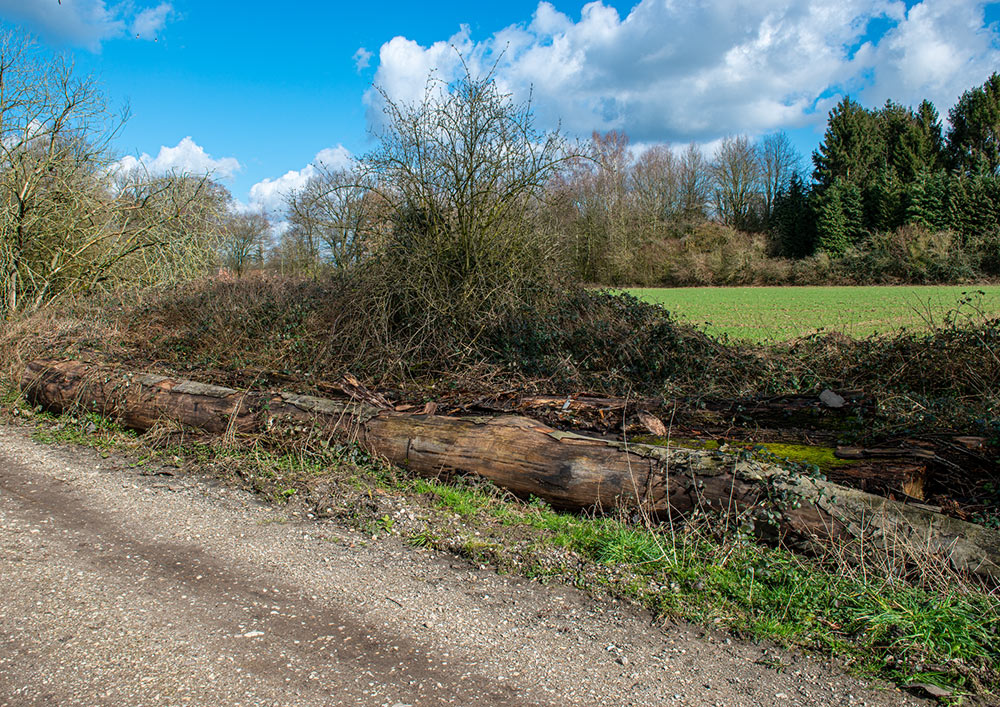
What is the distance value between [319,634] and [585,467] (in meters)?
2.48

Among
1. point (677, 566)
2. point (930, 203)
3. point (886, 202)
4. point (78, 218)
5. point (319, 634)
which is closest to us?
point (319, 634)

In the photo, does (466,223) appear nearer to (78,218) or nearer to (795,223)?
(78,218)

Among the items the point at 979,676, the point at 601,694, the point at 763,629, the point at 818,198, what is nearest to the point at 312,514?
the point at 601,694

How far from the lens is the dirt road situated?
115 inches

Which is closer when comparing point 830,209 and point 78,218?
point 78,218

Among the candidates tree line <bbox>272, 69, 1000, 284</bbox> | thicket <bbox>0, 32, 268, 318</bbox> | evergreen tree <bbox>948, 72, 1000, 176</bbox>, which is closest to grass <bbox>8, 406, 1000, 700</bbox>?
thicket <bbox>0, 32, 268, 318</bbox>

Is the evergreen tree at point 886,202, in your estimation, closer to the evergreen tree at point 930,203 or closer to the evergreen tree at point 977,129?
the evergreen tree at point 930,203

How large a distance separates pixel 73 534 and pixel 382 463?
8.22ft

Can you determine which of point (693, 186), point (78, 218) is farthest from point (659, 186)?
point (78, 218)

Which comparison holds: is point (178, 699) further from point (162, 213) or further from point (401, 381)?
point (162, 213)

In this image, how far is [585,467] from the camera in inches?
203

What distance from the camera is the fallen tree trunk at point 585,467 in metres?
4.08

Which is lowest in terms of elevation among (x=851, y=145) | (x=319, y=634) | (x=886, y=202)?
(x=319, y=634)

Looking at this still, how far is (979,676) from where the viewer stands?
3.04 metres
